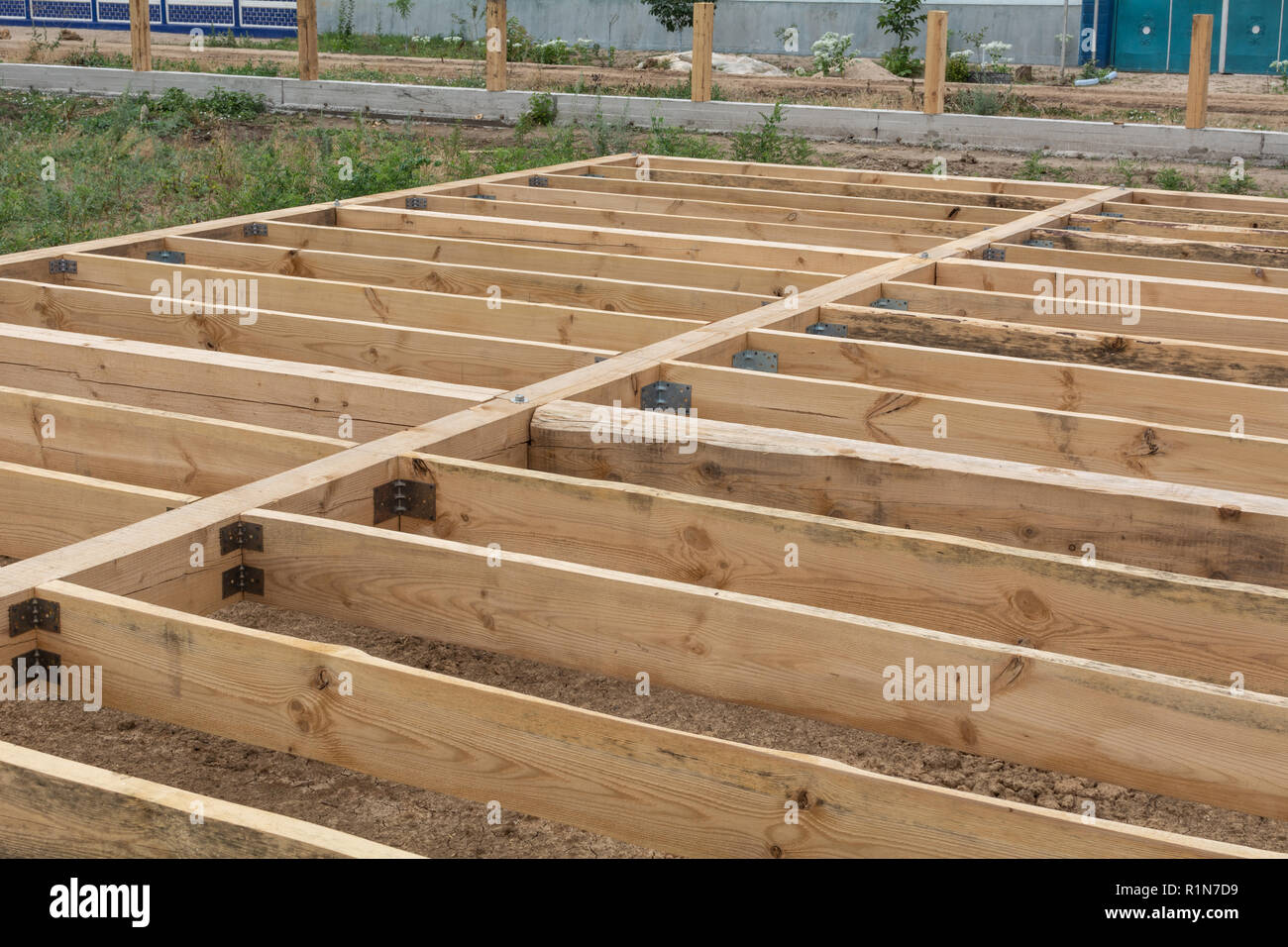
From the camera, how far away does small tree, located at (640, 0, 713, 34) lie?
91.5ft

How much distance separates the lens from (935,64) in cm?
1358

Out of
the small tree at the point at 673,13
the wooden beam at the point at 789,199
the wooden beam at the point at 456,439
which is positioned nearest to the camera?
the wooden beam at the point at 456,439

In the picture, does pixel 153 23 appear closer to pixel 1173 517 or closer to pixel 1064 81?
pixel 1064 81

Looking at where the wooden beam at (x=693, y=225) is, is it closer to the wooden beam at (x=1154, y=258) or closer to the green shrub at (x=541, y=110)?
the wooden beam at (x=1154, y=258)

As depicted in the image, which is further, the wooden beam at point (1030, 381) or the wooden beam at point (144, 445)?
the wooden beam at point (1030, 381)

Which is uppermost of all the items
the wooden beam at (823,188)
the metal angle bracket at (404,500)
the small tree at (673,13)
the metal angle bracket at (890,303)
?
the small tree at (673,13)

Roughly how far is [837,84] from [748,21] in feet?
31.2

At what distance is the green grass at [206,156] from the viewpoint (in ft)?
31.3

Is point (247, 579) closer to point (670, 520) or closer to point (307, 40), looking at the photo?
point (670, 520)

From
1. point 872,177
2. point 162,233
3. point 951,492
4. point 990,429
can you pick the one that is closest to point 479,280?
point 162,233

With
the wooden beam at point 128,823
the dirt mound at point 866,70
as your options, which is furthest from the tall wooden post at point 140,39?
the wooden beam at point 128,823

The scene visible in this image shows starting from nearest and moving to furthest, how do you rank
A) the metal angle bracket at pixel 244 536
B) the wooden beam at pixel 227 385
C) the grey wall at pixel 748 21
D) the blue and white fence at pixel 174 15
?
1. the metal angle bracket at pixel 244 536
2. the wooden beam at pixel 227 385
3. the grey wall at pixel 748 21
4. the blue and white fence at pixel 174 15

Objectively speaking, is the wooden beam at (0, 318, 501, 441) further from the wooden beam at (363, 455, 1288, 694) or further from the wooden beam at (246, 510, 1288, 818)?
the wooden beam at (246, 510, 1288, 818)

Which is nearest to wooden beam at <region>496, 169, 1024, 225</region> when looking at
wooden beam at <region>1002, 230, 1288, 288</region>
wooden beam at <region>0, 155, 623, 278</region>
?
wooden beam at <region>0, 155, 623, 278</region>
